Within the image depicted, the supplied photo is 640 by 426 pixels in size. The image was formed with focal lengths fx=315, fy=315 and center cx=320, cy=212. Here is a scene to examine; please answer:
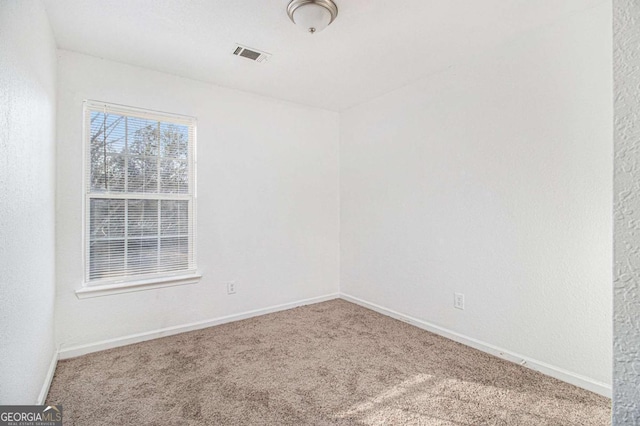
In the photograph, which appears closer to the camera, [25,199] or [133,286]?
[25,199]

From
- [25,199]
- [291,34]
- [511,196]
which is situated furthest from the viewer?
[511,196]

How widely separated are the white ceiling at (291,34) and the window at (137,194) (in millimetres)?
535

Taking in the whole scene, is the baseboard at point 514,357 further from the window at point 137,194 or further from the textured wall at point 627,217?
the window at point 137,194

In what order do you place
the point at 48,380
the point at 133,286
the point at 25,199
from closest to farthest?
1. the point at 25,199
2. the point at 48,380
3. the point at 133,286

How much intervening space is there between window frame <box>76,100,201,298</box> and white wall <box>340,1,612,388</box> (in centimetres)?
199

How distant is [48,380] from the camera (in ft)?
6.81

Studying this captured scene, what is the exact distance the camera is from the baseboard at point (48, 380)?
189 centimetres

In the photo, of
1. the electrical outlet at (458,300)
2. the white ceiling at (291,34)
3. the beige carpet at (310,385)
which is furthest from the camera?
the electrical outlet at (458,300)

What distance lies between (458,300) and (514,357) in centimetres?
57

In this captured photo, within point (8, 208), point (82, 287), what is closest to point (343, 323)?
point (82, 287)

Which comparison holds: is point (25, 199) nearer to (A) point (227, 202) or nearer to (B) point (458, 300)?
(A) point (227, 202)

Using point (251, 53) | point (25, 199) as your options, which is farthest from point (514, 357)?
point (25, 199)

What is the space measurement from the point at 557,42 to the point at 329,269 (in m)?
3.11

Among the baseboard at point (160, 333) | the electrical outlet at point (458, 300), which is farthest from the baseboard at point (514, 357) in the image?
the baseboard at point (160, 333)
